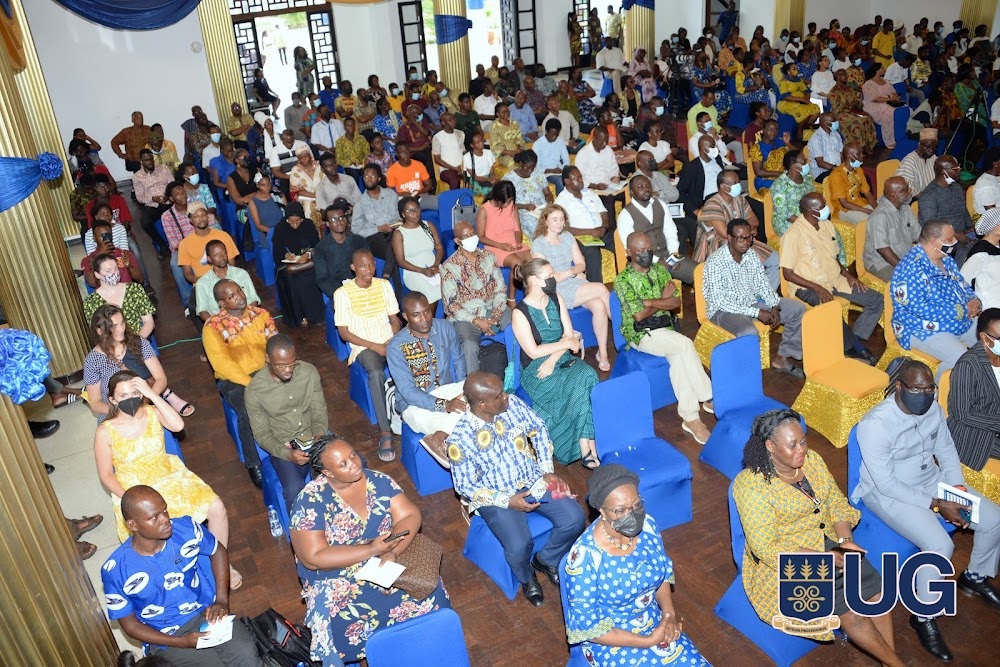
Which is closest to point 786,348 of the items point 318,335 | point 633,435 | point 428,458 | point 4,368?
point 633,435

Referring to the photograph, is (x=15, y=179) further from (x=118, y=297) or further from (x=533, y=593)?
(x=533, y=593)

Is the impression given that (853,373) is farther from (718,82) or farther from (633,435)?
(718,82)

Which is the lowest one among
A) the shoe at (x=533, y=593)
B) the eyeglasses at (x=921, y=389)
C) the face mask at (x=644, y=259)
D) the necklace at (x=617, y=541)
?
the shoe at (x=533, y=593)

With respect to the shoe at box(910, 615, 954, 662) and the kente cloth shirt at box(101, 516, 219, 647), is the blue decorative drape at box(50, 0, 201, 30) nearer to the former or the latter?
the kente cloth shirt at box(101, 516, 219, 647)

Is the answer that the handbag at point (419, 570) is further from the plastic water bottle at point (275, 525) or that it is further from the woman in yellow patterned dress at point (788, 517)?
the plastic water bottle at point (275, 525)

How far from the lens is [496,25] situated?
2105cm

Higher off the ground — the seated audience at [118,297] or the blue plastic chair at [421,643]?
the seated audience at [118,297]

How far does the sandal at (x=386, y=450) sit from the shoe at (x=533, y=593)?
5.62 feet

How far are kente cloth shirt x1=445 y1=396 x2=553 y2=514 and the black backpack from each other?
1.04 meters

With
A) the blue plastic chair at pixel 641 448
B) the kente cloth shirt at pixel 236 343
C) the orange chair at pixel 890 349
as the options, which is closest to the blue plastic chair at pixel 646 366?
the blue plastic chair at pixel 641 448

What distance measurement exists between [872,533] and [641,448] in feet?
4.21

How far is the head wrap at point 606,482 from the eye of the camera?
340cm

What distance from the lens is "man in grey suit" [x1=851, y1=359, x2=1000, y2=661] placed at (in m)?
4.18

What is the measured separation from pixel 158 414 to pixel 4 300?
8.87 ft
